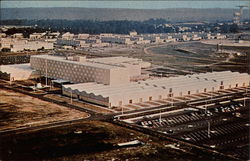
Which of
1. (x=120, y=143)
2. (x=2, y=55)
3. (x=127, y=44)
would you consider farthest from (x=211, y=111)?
(x=127, y=44)

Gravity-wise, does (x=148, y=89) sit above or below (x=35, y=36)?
below

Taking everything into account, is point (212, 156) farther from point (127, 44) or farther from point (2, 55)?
point (127, 44)

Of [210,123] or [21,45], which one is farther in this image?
[21,45]

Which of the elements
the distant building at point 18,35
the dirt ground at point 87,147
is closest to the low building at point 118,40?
the distant building at point 18,35

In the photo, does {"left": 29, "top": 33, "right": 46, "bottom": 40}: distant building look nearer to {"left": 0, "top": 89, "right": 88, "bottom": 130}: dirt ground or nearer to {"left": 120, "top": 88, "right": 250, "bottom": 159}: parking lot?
{"left": 0, "top": 89, "right": 88, "bottom": 130}: dirt ground

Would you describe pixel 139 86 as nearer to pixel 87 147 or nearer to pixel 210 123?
pixel 210 123

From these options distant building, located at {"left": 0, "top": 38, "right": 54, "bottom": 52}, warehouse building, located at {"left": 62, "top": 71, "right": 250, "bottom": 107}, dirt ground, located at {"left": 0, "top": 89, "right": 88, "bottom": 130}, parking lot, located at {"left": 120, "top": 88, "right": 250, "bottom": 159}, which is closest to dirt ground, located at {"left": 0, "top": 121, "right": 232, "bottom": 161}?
parking lot, located at {"left": 120, "top": 88, "right": 250, "bottom": 159}

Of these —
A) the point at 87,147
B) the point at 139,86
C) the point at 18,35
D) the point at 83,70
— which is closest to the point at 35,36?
the point at 18,35
